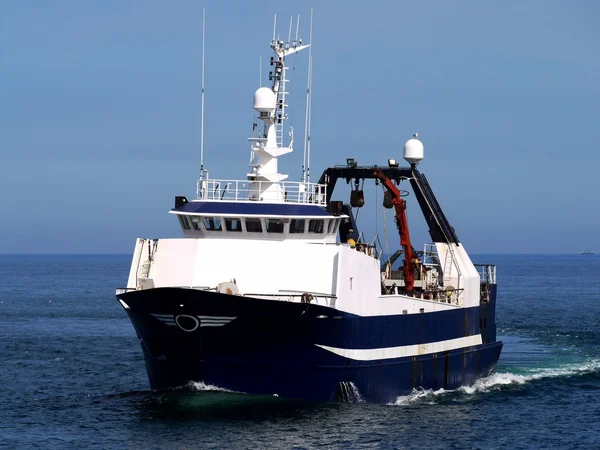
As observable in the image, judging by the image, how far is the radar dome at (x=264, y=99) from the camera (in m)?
34.2

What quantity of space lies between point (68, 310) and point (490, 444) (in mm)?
49829

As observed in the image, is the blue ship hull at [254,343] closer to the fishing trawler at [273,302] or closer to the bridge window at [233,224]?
the fishing trawler at [273,302]

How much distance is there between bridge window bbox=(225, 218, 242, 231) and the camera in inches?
1289

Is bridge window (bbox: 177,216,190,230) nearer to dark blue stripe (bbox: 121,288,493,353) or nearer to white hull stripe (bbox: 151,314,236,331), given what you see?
dark blue stripe (bbox: 121,288,493,353)

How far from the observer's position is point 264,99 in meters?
34.2

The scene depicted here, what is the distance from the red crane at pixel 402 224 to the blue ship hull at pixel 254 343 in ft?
19.5

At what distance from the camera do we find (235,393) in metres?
30.9

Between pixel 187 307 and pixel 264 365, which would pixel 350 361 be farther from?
pixel 187 307

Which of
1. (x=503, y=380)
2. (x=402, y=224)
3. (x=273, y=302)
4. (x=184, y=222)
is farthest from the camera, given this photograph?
(x=503, y=380)

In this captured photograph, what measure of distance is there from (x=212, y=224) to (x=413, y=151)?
12268mm

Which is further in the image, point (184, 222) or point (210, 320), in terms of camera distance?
point (184, 222)

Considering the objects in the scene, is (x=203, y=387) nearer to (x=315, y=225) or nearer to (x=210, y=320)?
(x=210, y=320)

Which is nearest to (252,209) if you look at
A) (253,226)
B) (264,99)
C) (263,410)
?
(253,226)

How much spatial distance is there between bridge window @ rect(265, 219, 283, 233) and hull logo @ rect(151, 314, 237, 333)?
12.8 ft
